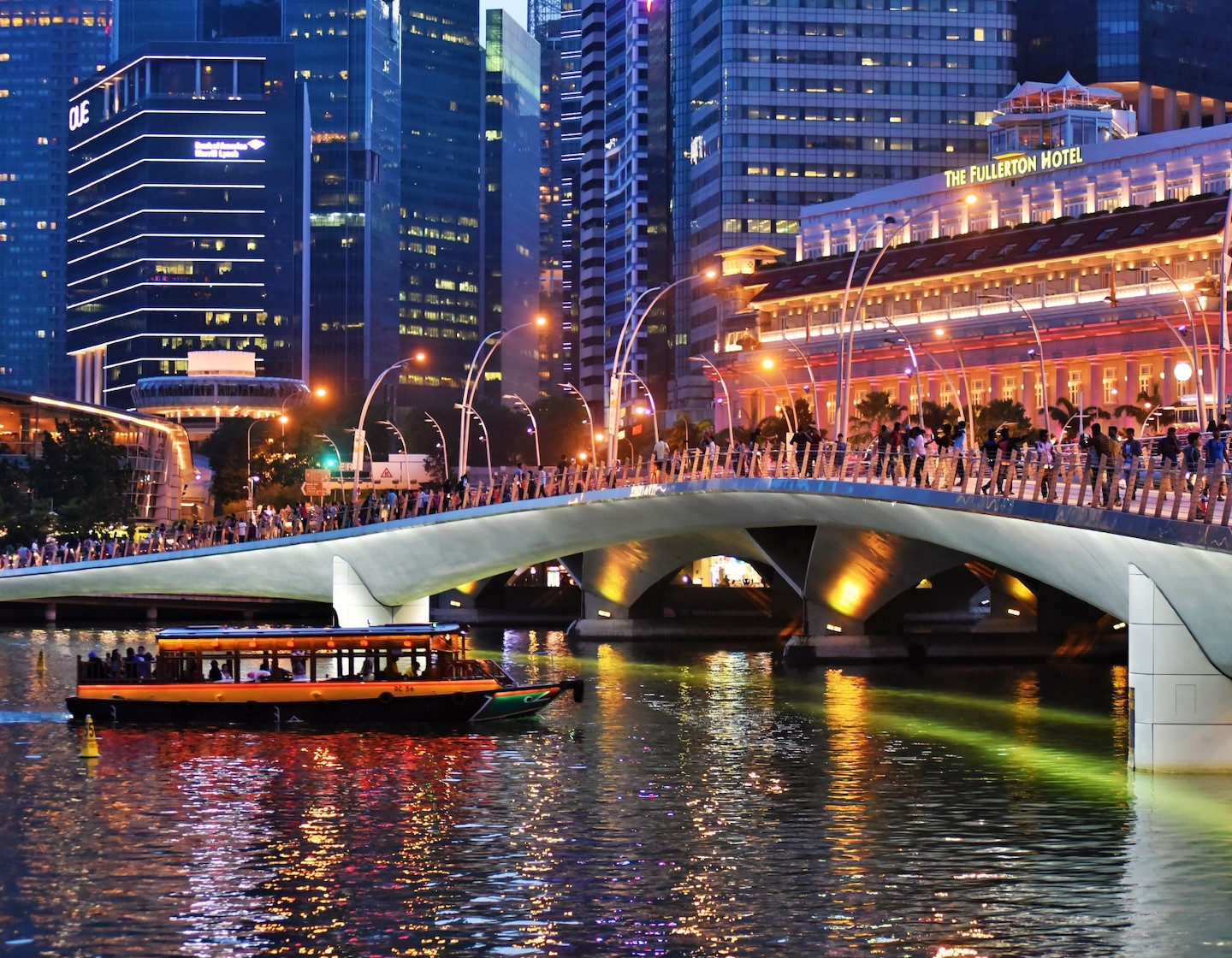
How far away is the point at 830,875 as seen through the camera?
114ft

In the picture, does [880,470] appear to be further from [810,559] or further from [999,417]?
[999,417]

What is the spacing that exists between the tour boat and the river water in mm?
1437

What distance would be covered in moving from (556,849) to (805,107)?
16017 centimetres

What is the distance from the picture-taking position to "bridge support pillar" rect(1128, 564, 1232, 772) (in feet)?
146

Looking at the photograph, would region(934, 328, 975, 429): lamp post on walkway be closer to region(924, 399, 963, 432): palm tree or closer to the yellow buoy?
region(924, 399, 963, 432): palm tree

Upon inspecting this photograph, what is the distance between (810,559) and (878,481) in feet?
73.2

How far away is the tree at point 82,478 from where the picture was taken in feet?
468

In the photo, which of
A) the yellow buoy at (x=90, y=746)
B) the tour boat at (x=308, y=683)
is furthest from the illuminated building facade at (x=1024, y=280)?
the yellow buoy at (x=90, y=746)

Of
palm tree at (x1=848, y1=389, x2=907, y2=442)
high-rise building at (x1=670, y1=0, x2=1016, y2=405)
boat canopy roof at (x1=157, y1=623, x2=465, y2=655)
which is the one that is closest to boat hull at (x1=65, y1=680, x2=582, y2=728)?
boat canopy roof at (x1=157, y1=623, x2=465, y2=655)

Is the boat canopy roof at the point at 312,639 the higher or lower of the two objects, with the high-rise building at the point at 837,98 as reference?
lower

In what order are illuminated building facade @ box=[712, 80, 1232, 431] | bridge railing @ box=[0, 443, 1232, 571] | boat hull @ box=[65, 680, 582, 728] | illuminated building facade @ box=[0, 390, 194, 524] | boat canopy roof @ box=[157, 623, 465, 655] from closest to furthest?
bridge railing @ box=[0, 443, 1232, 571], boat hull @ box=[65, 680, 582, 728], boat canopy roof @ box=[157, 623, 465, 655], illuminated building facade @ box=[712, 80, 1232, 431], illuminated building facade @ box=[0, 390, 194, 524]

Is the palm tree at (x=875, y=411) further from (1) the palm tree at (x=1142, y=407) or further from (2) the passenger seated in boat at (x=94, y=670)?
(2) the passenger seated in boat at (x=94, y=670)

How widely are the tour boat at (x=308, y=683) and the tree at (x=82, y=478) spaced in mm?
82465

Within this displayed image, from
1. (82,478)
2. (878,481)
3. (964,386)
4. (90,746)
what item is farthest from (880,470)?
(82,478)
